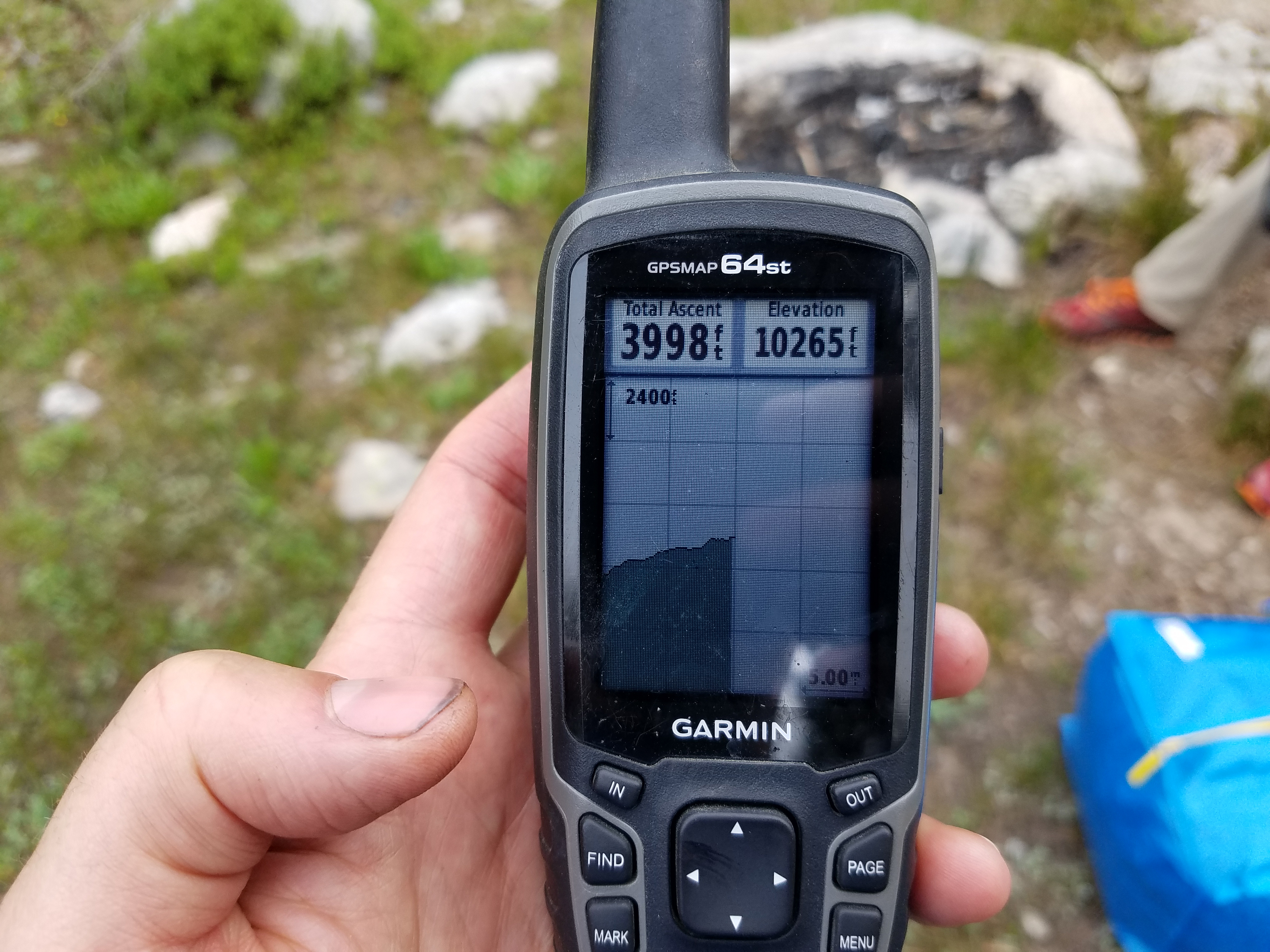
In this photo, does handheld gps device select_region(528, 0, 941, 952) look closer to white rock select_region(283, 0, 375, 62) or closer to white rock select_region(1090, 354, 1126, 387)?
white rock select_region(1090, 354, 1126, 387)

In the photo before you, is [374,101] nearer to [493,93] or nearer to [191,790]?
[493,93]

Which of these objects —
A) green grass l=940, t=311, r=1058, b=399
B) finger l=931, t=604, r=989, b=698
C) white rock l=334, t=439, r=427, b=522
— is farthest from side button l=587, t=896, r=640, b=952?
green grass l=940, t=311, r=1058, b=399

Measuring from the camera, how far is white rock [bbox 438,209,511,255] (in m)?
4.01

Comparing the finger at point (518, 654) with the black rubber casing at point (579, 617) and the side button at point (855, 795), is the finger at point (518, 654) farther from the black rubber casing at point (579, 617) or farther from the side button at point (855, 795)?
the side button at point (855, 795)

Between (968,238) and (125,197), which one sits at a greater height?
(125,197)

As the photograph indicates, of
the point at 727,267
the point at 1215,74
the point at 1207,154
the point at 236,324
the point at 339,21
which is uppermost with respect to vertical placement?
the point at 727,267

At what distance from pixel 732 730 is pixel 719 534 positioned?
35 cm

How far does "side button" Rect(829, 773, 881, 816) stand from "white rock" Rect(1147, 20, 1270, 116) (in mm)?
4006

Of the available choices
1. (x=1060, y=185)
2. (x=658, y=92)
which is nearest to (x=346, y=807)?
(x=658, y=92)

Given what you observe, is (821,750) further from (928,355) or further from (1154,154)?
(1154,154)

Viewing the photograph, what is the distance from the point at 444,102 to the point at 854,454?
3621 mm

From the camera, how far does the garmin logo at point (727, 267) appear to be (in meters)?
1.67

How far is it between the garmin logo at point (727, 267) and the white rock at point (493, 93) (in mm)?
3134

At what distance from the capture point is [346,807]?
1.38 metres
